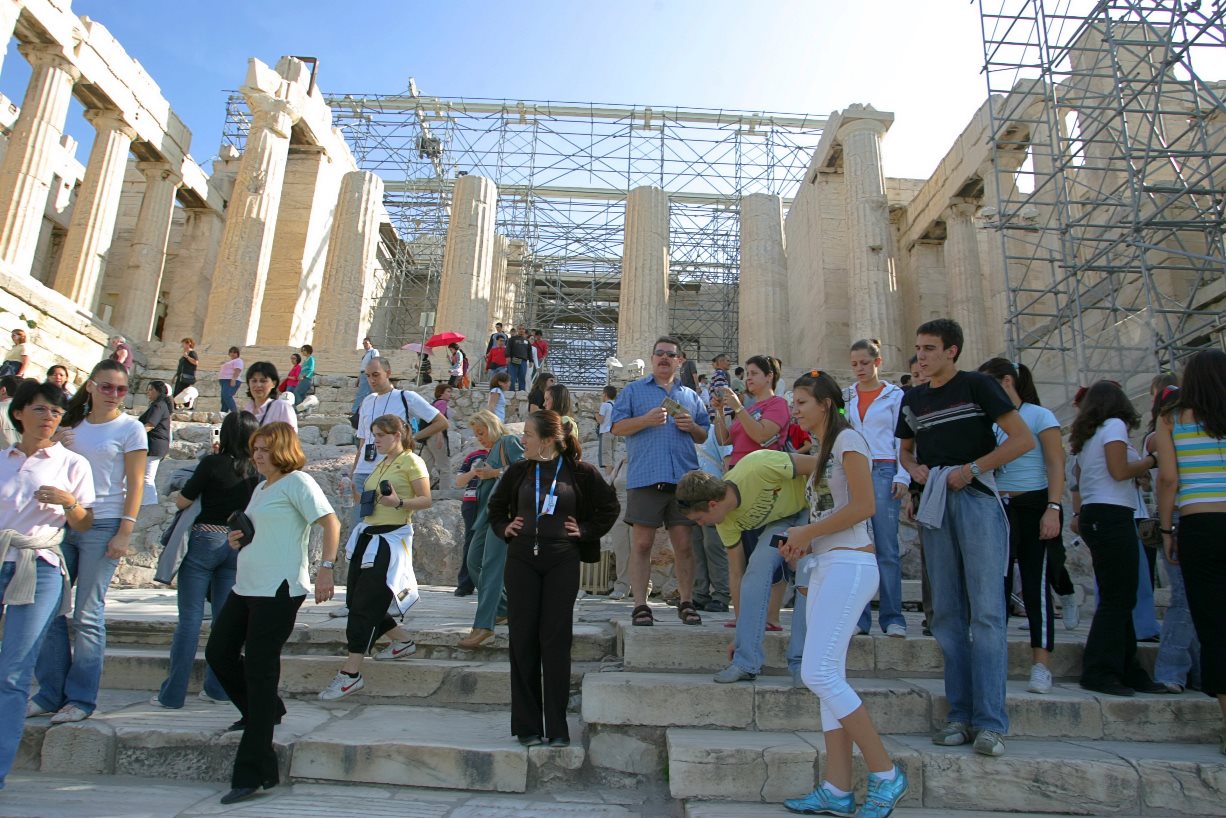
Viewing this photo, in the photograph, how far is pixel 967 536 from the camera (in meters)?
3.49

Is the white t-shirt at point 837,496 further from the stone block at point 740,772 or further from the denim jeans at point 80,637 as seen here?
the denim jeans at point 80,637

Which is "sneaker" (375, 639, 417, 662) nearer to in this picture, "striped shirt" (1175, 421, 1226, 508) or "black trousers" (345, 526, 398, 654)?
"black trousers" (345, 526, 398, 654)

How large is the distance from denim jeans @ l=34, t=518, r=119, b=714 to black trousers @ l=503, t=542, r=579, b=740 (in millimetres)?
2046

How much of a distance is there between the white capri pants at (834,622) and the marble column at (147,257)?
20591 millimetres

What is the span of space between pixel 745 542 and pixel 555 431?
171cm

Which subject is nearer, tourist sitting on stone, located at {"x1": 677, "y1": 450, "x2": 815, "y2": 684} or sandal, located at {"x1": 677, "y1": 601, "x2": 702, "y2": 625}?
tourist sitting on stone, located at {"x1": 677, "y1": 450, "x2": 815, "y2": 684}

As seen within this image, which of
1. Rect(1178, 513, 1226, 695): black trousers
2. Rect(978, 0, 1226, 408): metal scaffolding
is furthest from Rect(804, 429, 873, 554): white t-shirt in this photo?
Rect(978, 0, 1226, 408): metal scaffolding

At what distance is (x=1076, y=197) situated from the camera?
15.1 meters

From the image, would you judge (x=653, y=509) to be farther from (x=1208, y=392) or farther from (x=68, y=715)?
(x=68, y=715)

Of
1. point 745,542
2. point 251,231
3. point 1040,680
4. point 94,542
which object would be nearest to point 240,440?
point 94,542

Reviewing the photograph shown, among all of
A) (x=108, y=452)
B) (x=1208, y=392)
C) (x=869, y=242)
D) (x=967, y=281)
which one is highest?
(x=869, y=242)

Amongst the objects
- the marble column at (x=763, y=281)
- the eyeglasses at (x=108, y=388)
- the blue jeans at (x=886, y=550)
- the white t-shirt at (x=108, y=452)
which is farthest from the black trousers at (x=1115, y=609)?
the marble column at (x=763, y=281)

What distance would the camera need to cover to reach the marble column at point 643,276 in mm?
18844

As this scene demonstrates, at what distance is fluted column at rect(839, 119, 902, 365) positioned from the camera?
17.5 m
